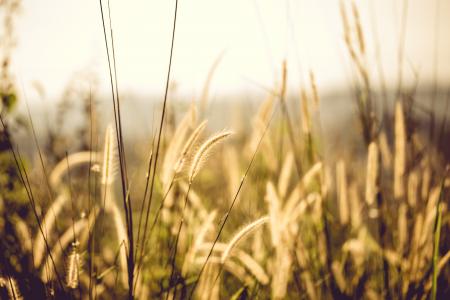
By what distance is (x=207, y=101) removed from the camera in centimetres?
147

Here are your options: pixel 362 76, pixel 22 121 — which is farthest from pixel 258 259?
pixel 22 121

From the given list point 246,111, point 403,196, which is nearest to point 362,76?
point 403,196

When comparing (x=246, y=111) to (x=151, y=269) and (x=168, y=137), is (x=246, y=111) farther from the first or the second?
(x=151, y=269)

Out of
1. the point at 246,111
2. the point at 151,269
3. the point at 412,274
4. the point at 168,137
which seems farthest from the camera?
the point at 246,111

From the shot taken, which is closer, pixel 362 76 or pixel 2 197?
pixel 362 76

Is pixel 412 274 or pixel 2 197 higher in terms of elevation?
pixel 2 197

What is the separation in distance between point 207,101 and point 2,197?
92 cm

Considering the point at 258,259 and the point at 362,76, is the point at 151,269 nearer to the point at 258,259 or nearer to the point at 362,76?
the point at 258,259

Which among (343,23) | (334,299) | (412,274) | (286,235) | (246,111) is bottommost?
(334,299)

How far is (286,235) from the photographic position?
1396 mm

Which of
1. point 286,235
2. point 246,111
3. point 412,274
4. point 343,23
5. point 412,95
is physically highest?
point 343,23

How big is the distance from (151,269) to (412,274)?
102 centimetres

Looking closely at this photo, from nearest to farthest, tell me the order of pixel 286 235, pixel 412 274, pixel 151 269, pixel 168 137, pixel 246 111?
1. pixel 412 274
2. pixel 286 235
3. pixel 151 269
4. pixel 168 137
5. pixel 246 111

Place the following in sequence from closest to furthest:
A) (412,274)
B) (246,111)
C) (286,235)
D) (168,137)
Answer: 1. (412,274)
2. (286,235)
3. (168,137)
4. (246,111)
